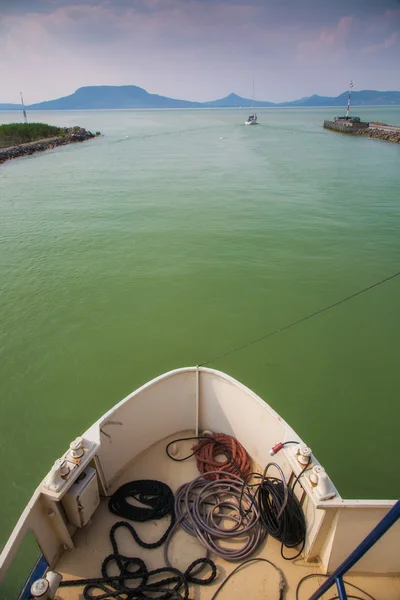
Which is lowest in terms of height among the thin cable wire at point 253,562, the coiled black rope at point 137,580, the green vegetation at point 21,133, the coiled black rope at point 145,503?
the thin cable wire at point 253,562

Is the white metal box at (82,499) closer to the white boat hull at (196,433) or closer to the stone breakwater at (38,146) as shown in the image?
the white boat hull at (196,433)

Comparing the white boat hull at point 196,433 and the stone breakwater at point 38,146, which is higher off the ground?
the stone breakwater at point 38,146

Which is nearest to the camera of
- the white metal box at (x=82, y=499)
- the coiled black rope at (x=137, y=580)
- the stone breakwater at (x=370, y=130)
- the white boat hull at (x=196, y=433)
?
the white boat hull at (x=196, y=433)

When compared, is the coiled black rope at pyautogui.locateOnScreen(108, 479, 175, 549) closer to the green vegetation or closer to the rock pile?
the green vegetation

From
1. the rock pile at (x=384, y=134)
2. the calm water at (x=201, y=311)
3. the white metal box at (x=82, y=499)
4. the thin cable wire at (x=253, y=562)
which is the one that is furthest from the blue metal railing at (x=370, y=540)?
the rock pile at (x=384, y=134)

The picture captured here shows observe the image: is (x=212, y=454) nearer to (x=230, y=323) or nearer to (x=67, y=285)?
(x=230, y=323)

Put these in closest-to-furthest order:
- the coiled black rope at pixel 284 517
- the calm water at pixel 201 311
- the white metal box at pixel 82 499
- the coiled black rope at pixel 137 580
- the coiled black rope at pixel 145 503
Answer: the coiled black rope at pixel 137 580 → the white metal box at pixel 82 499 → the coiled black rope at pixel 284 517 → the coiled black rope at pixel 145 503 → the calm water at pixel 201 311

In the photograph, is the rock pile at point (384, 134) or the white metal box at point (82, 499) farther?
the rock pile at point (384, 134)

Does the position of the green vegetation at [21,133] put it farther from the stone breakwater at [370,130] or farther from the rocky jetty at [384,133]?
the rocky jetty at [384,133]
